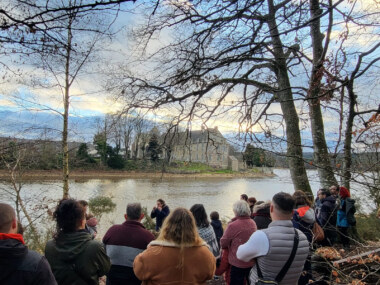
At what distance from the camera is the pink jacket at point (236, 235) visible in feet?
10.1

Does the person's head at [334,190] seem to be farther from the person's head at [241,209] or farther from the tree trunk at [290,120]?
the person's head at [241,209]

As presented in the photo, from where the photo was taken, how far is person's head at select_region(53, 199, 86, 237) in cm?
214

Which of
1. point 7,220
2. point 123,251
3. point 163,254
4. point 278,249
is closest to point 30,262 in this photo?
point 7,220

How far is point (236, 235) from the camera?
3.10 m

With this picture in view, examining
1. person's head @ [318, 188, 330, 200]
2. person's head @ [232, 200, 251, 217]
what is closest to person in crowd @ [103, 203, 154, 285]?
person's head @ [232, 200, 251, 217]

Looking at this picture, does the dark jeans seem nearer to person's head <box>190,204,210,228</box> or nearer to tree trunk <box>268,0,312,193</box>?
person's head <box>190,204,210,228</box>

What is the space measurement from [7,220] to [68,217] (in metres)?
0.59

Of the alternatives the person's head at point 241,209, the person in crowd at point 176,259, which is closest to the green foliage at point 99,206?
the person's head at point 241,209

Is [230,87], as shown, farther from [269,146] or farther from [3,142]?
[3,142]

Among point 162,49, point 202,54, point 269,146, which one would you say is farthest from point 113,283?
point 162,49

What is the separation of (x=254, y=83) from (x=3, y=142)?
17.0 feet

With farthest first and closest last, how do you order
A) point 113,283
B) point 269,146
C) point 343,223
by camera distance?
point 343,223 < point 269,146 < point 113,283

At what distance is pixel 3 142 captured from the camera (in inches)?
170

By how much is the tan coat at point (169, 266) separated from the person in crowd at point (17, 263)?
23.4 inches
